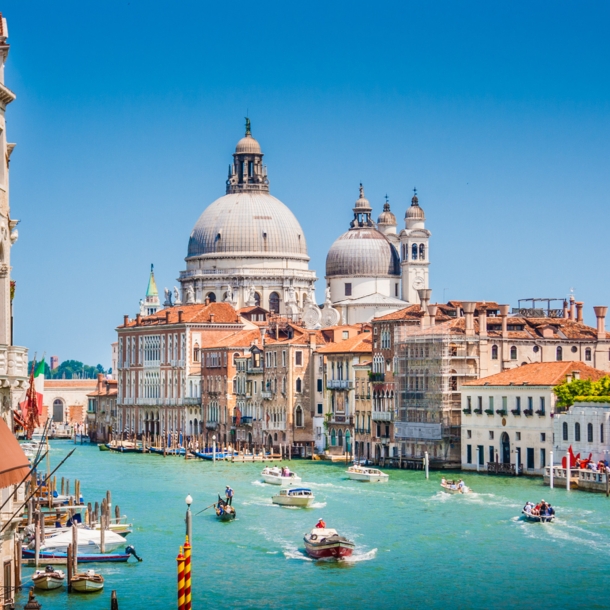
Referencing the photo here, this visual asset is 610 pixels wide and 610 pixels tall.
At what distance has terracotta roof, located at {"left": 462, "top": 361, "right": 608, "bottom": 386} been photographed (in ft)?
166

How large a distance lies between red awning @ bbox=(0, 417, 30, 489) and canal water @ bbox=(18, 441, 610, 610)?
514 inches

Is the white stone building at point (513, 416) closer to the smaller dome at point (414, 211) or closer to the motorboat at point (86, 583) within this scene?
the motorboat at point (86, 583)

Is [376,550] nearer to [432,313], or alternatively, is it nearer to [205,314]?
[432,313]

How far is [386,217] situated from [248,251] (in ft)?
26.8

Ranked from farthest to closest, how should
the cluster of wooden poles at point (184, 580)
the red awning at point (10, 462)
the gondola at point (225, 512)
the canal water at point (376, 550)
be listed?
the gondola at point (225, 512), the canal water at point (376, 550), the cluster of wooden poles at point (184, 580), the red awning at point (10, 462)

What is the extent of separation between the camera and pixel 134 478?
55.0m

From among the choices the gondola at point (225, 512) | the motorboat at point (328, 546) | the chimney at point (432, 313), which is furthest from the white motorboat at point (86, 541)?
the chimney at point (432, 313)

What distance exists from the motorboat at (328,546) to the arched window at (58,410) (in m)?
85.7

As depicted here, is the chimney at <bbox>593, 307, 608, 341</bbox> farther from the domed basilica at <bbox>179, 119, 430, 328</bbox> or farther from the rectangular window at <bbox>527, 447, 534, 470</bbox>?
the domed basilica at <bbox>179, 119, 430, 328</bbox>

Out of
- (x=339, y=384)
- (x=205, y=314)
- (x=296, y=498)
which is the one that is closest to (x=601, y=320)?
(x=339, y=384)

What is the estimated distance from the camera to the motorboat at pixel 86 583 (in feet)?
93.3

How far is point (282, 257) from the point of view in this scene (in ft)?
310

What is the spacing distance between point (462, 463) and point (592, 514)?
50.1 feet

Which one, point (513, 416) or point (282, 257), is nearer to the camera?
point (513, 416)
